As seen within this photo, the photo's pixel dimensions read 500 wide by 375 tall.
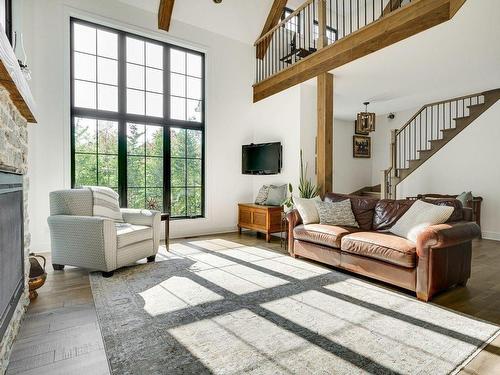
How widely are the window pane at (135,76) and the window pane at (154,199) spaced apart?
1.76 meters

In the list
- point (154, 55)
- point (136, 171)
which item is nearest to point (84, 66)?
point (154, 55)

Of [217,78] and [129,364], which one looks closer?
[129,364]

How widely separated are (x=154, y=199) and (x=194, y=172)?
90cm

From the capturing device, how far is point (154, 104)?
5090 mm

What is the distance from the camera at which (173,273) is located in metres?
3.25

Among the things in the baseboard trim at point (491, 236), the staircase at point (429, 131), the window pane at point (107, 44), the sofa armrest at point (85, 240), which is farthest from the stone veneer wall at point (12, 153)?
the baseboard trim at point (491, 236)

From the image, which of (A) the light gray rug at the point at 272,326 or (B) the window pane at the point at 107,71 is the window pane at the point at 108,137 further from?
(A) the light gray rug at the point at 272,326

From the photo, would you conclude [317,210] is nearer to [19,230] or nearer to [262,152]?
[262,152]

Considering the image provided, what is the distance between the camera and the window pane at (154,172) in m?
5.02

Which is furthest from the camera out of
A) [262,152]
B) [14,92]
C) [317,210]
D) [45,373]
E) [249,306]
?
[262,152]

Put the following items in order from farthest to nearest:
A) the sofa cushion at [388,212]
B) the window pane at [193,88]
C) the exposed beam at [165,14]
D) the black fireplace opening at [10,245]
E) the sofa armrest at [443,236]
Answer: the window pane at [193,88], the exposed beam at [165,14], the sofa cushion at [388,212], the sofa armrest at [443,236], the black fireplace opening at [10,245]

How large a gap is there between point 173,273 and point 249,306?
1.17m

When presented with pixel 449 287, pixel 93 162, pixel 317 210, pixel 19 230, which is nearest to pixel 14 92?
pixel 19 230

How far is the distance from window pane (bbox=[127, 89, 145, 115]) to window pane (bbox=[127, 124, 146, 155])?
0.24m
